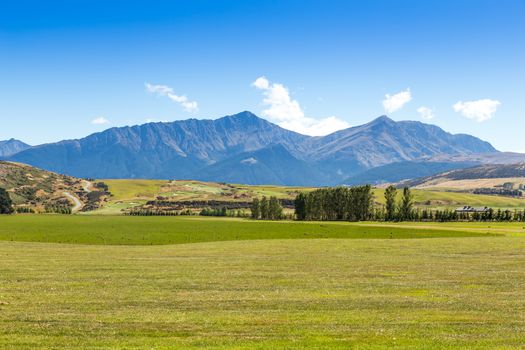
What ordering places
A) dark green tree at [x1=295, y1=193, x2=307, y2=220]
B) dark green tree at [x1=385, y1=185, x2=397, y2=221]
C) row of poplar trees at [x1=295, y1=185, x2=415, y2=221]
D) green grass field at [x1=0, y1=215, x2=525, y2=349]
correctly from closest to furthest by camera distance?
green grass field at [x1=0, y1=215, x2=525, y2=349]
dark green tree at [x1=385, y1=185, x2=397, y2=221]
row of poplar trees at [x1=295, y1=185, x2=415, y2=221]
dark green tree at [x1=295, y1=193, x2=307, y2=220]

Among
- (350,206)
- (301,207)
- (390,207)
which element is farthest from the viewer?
(301,207)

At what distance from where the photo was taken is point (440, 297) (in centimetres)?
3102

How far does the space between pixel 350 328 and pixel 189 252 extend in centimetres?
4102

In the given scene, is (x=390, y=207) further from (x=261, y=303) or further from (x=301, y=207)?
(x=261, y=303)

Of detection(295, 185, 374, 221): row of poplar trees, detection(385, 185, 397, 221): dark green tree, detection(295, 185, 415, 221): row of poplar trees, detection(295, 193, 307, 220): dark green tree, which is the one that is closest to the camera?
detection(385, 185, 397, 221): dark green tree

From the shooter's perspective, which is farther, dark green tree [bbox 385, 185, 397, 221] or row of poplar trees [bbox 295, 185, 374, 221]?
row of poplar trees [bbox 295, 185, 374, 221]

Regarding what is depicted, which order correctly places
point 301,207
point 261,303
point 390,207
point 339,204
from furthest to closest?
point 301,207
point 339,204
point 390,207
point 261,303

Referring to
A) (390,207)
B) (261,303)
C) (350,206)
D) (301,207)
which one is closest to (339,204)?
(350,206)

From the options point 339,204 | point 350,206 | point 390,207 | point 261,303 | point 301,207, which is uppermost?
point 339,204

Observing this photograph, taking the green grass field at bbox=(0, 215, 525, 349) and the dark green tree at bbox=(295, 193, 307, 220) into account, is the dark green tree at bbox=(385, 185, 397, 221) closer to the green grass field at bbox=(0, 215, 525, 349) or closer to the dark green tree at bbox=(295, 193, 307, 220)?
the dark green tree at bbox=(295, 193, 307, 220)

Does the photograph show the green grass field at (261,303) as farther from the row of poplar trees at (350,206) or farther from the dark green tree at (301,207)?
the dark green tree at (301,207)

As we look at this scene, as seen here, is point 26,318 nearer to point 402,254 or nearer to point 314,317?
point 314,317

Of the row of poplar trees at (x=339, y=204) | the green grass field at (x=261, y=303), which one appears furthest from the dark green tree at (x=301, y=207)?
the green grass field at (x=261, y=303)

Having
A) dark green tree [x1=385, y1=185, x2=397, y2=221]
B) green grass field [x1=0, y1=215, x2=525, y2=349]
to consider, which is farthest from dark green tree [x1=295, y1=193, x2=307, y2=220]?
green grass field [x1=0, y1=215, x2=525, y2=349]
